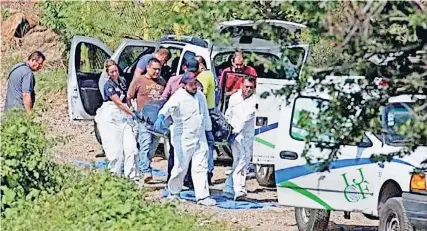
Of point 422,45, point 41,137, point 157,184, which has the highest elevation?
point 422,45

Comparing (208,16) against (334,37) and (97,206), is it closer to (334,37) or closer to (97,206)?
(334,37)

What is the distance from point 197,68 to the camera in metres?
12.7

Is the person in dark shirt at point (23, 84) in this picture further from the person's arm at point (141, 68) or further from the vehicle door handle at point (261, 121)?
the vehicle door handle at point (261, 121)

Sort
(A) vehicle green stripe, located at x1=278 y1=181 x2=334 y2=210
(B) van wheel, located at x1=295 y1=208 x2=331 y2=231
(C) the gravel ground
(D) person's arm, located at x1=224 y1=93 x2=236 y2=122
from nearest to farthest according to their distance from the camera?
(A) vehicle green stripe, located at x1=278 y1=181 x2=334 y2=210 < (B) van wheel, located at x1=295 y1=208 x2=331 y2=231 < (C) the gravel ground < (D) person's arm, located at x1=224 y1=93 x2=236 y2=122

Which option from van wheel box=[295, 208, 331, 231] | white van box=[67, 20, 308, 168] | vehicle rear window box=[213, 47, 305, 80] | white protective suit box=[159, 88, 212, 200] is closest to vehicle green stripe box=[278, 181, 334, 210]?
van wheel box=[295, 208, 331, 231]

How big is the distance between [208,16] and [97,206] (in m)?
4.14

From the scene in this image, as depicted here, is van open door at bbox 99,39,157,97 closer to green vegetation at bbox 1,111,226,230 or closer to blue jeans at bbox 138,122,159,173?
blue jeans at bbox 138,122,159,173

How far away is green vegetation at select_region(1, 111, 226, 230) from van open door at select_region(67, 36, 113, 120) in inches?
244

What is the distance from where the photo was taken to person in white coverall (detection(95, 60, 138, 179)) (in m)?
12.0

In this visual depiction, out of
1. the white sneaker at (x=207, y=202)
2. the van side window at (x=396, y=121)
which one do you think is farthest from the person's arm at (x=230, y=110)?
the van side window at (x=396, y=121)

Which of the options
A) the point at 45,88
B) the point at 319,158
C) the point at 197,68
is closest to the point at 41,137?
the point at 197,68

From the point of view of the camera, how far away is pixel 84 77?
16.1 meters

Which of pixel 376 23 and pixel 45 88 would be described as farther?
pixel 45 88

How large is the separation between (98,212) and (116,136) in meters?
4.42
